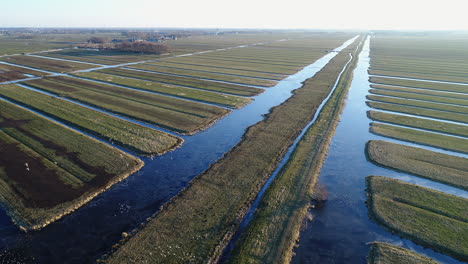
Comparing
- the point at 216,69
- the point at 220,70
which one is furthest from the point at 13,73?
the point at 220,70

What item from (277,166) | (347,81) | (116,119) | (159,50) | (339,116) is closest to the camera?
(277,166)

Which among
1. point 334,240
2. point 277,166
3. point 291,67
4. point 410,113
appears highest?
point 291,67

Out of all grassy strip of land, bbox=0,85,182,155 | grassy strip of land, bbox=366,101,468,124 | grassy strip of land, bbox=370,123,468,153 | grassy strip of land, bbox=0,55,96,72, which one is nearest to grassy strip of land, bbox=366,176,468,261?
grassy strip of land, bbox=370,123,468,153

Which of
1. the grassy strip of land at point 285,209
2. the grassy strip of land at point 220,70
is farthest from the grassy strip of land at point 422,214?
the grassy strip of land at point 220,70

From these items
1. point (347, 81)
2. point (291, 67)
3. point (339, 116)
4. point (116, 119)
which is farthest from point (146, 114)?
point (291, 67)

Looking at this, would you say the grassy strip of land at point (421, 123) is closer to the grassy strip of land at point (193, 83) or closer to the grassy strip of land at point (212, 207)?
the grassy strip of land at point (212, 207)

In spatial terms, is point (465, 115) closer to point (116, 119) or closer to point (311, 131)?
point (311, 131)
